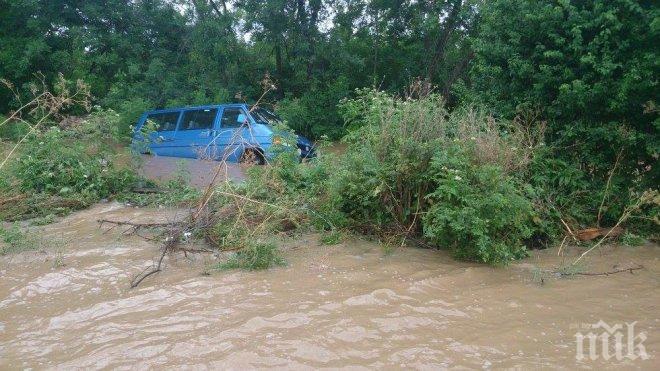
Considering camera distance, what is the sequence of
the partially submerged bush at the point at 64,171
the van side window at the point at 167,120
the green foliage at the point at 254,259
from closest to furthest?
the green foliage at the point at 254,259 → the partially submerged bush at the point at 64,171 → the van side window at the point at 167,120

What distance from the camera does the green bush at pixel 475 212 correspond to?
5.65 meters

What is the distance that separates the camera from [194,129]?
12469 mm

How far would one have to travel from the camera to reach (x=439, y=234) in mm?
5984

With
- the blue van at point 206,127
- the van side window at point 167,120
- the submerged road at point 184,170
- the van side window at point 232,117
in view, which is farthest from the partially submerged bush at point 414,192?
the van side window at point 167,120

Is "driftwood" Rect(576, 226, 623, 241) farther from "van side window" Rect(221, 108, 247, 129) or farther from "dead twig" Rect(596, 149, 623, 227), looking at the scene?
"van side window" Rect(221, 108, 247, 129)

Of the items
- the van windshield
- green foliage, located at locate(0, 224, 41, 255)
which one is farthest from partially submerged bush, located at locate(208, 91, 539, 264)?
the van windshield

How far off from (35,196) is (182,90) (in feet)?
28.8

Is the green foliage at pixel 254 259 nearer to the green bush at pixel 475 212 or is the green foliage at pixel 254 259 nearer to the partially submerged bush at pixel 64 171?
the green bush at pixel 475 212

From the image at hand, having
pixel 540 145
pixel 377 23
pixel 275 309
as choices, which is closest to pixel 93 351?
pixel 275 309

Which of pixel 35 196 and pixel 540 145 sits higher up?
pixel 540 145

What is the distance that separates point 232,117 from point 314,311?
8.16m

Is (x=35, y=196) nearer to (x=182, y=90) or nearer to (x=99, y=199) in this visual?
(x=99, y=199)

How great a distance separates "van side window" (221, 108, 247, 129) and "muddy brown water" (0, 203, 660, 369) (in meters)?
5.82

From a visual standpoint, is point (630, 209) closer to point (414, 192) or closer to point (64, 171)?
point (414, 192)
